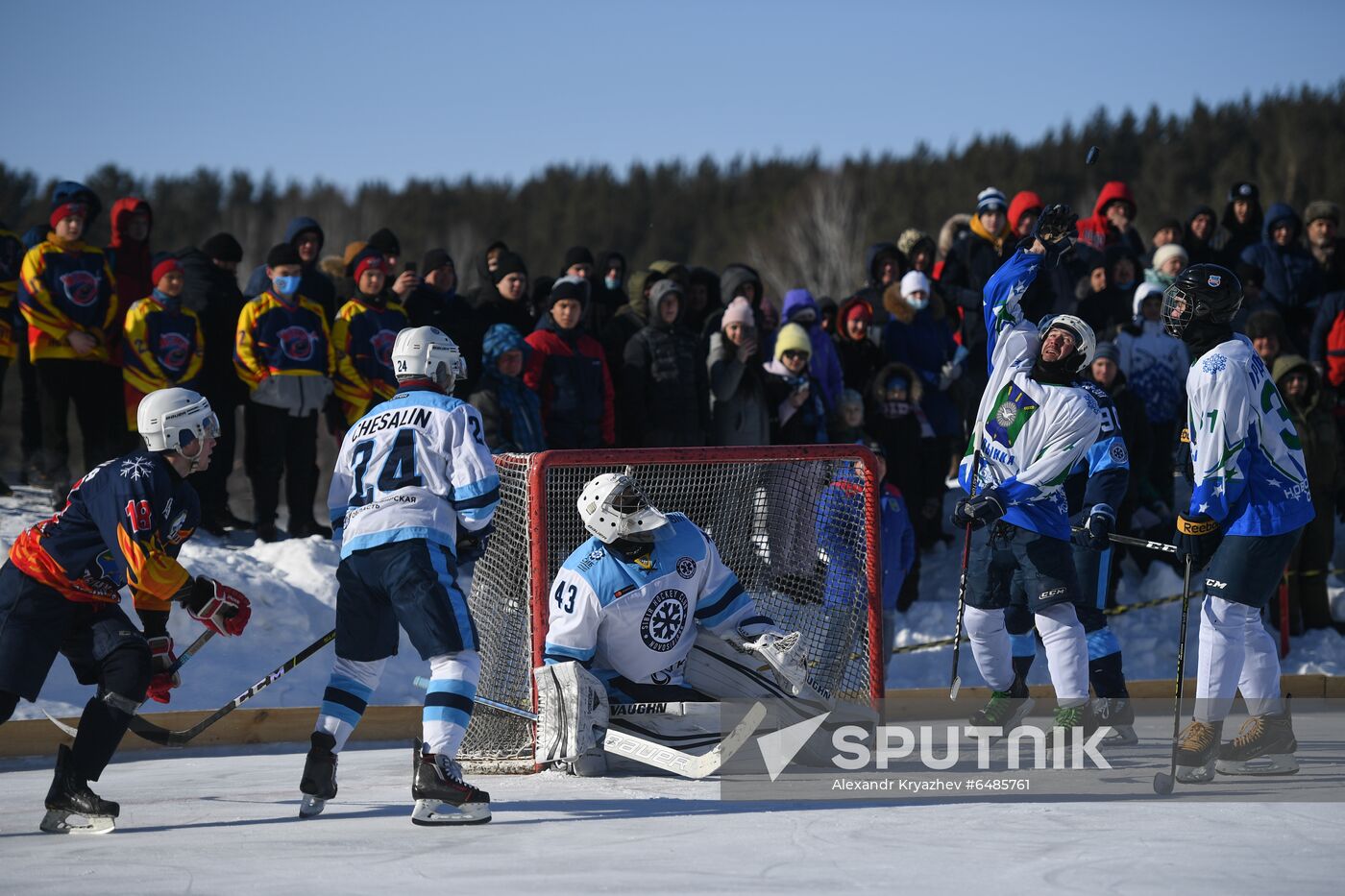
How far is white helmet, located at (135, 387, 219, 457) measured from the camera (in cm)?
476

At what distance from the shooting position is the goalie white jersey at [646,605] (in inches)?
214

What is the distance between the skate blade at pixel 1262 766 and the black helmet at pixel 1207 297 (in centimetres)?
149

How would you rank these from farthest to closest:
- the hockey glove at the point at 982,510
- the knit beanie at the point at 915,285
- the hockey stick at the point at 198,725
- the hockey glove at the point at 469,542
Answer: the knit beanie at the point at 915,285 < the hockey glove at the point at 982,510 < the hockey stick at the point at 198,725 < the hockey glove at the point at 469,542

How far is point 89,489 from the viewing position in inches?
185

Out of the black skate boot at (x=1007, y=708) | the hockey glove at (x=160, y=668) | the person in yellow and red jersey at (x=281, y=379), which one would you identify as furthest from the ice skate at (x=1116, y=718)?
the person in yellow and red jersey at (x=281, y=379)

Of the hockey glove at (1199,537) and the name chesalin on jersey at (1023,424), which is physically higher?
the name chesalin on jersey at (1023,424)

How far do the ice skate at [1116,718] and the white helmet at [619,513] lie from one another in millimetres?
1992

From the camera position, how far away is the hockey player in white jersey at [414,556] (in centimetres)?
466

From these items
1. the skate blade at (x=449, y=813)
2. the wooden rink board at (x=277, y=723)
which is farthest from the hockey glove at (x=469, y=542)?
the wooden rink board at (x=277, y=723)

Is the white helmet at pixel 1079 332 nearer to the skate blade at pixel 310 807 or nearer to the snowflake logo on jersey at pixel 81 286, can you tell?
the skate blade at pixel 310 807

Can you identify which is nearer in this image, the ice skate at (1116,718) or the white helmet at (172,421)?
the white helmet at (172,421)

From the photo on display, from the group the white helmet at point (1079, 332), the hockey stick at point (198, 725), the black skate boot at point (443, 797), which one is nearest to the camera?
the black skate boot at point (443, 797)

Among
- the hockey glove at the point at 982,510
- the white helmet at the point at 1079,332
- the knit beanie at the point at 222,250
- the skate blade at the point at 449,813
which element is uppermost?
the knit beanie at the point at 222,250

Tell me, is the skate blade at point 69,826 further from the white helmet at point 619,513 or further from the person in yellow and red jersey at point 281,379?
the person in yellow and red jersey at point 281,379
